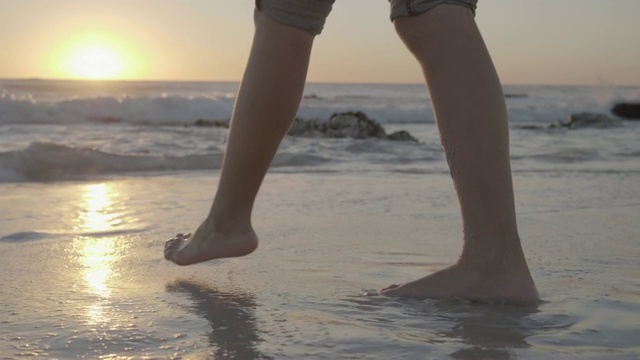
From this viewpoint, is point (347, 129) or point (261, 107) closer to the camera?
point (261, 107)

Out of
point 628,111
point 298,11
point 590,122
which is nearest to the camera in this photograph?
point 298,11

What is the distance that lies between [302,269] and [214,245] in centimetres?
20

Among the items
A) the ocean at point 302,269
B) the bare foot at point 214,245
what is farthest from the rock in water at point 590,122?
the bare foot at point 214,245

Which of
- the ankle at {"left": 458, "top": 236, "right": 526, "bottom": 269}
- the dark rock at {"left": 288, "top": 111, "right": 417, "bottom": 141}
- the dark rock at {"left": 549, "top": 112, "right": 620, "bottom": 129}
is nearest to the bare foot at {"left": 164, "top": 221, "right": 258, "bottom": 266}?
the ankle at {"left": 458, "top": 236, "right": 526, "bottom": 269}

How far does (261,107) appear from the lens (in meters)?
1.64

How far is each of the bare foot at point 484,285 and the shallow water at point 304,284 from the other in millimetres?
33

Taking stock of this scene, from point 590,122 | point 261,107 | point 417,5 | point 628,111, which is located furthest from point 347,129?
point 628,111

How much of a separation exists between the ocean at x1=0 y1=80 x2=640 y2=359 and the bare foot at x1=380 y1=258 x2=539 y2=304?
28 millimetres

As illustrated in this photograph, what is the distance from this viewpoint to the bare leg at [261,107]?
5.38ft

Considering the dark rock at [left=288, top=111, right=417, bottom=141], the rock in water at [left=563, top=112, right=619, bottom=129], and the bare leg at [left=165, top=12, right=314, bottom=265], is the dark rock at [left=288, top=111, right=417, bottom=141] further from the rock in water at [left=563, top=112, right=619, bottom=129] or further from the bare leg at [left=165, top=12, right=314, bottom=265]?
the bare leg at [left=165, top=12, right=314, bottom=265]

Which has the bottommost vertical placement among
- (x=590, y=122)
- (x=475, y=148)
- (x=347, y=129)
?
(x=475, y=148)

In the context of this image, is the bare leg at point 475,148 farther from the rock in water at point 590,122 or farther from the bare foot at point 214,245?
the rock in water at point 590,122

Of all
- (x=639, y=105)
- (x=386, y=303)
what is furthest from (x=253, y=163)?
(x=639, y=105)

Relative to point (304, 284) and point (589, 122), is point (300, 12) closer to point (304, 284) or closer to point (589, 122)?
point (304, 284)
